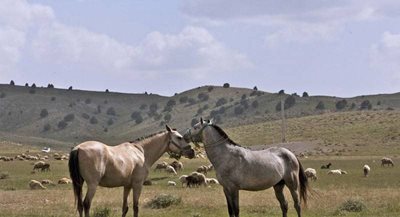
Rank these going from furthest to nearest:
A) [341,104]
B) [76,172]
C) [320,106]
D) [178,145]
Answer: [341,104], [320,106], [178,145], [76,172]

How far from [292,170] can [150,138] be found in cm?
413

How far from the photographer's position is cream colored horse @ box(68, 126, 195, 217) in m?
17.1

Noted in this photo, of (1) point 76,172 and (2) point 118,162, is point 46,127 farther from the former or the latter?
(1) point 76,172

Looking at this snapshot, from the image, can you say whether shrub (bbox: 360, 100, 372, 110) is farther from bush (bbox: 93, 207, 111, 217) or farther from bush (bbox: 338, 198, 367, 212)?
bush (bbox: 93, 207, 111, 217)

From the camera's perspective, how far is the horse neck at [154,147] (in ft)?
61.9

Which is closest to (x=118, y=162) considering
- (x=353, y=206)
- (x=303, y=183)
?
(x=303, y=183)

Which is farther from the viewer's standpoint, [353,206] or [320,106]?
[320,106]

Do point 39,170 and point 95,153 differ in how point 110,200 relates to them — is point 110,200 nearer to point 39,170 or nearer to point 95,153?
point 95,153

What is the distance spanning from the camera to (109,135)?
19900 cm

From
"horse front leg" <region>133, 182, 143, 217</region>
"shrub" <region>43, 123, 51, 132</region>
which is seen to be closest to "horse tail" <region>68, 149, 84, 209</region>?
"horse front leg" <region>133, 182, 143, 217</region>

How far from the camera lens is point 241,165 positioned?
57.4 feet

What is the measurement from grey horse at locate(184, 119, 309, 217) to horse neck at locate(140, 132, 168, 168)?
3.24 feet

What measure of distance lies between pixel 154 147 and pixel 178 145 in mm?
690

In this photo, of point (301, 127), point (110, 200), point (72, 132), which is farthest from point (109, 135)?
point (110, 200)
